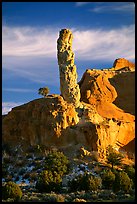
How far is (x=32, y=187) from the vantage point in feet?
122

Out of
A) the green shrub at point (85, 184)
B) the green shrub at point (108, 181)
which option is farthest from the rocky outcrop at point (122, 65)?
the green shrub at point (85, 184)

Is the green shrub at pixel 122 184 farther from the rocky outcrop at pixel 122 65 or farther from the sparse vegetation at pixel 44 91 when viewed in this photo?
the rocky outcrop at pixel 122 65

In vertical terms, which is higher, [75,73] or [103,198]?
[75,73]

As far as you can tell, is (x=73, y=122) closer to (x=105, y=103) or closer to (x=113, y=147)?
(x=113, y=147)

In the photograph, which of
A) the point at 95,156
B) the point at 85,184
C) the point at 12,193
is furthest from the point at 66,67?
the point at 12,193

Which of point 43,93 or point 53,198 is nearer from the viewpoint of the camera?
point 53,198

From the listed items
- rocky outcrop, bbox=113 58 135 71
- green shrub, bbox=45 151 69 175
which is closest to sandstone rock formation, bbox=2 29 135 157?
green shrub, bbox=45 151 69 175

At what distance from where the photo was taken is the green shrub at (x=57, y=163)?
130ft

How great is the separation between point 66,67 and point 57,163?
600 inches

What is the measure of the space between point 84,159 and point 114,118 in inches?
548

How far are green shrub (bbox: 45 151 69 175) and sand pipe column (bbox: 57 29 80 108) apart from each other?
1023 centimetres

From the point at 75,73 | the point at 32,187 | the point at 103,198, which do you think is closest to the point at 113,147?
the point at 75,73

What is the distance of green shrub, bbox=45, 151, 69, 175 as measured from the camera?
39.7m

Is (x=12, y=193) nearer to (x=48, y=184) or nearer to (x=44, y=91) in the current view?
(x=48, y=184)
